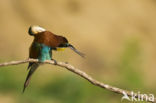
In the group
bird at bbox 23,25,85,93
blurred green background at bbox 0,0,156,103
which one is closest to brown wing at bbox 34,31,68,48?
bird at bbox 23,25,85,93

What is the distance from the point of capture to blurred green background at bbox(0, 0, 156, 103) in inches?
154

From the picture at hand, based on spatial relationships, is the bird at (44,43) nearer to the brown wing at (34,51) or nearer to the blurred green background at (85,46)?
the brown wing at (34,51)

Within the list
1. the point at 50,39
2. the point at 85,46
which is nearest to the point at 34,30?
the point at 50,39

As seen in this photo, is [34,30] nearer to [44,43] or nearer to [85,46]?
[44,43]

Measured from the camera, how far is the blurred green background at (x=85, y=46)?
12.9 feet

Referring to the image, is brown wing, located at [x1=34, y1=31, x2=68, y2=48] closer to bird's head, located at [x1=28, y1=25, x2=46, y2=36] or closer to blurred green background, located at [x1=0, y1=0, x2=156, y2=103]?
bird's head, located at [x1=28, y1=25, x2=46, y2=36]

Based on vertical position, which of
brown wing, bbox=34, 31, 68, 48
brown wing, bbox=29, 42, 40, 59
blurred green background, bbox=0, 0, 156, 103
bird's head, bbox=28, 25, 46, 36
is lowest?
blurred green background, bbox=0, 0, 156, 103

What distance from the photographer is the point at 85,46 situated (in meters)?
5.34

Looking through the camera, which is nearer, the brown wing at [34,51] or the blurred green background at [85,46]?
the brown wing at [34,51]

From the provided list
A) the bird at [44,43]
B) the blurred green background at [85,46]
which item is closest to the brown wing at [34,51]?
the bird at [44,43]

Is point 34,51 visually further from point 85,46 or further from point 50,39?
point 85,46

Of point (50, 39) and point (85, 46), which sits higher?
point (50, 39)

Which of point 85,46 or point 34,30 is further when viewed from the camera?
point 85,46

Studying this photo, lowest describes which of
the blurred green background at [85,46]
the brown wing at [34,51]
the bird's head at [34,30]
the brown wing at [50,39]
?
the blurred green background at [85,46]
